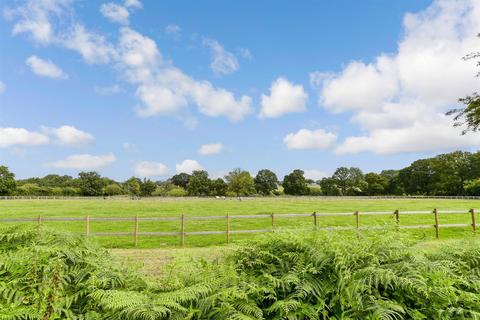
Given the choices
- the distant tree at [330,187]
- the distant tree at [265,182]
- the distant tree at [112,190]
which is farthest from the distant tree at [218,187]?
the distant tree at [330,187]

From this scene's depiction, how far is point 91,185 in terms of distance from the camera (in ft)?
380

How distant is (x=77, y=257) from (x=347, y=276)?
8.61 feet

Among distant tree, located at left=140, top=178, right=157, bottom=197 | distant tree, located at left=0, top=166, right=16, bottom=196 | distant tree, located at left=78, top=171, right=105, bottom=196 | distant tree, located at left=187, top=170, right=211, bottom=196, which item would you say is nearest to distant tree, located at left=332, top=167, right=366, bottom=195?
distant tree, located at left=187, top=170, right=211, bottom=196

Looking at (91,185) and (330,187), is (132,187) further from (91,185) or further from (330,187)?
(330,187)

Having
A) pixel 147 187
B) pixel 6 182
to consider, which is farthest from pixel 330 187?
pixel 6 182

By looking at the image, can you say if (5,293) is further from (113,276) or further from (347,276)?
(347,276)

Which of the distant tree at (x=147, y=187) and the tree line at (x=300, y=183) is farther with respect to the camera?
the distant tree at (x=147, y=187)

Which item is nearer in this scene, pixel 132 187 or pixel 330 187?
pixel 330 187

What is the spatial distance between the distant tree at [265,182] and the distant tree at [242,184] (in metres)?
11.3

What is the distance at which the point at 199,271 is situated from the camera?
10.9 ft

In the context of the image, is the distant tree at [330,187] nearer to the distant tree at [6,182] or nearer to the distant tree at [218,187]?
the distant tree at [218,187]

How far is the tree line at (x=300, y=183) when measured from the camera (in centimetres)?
9606

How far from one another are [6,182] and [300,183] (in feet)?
303

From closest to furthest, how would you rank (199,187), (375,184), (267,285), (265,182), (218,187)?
(267,285) < (375,184) < (199,187) < (218,187) < (265,182)
